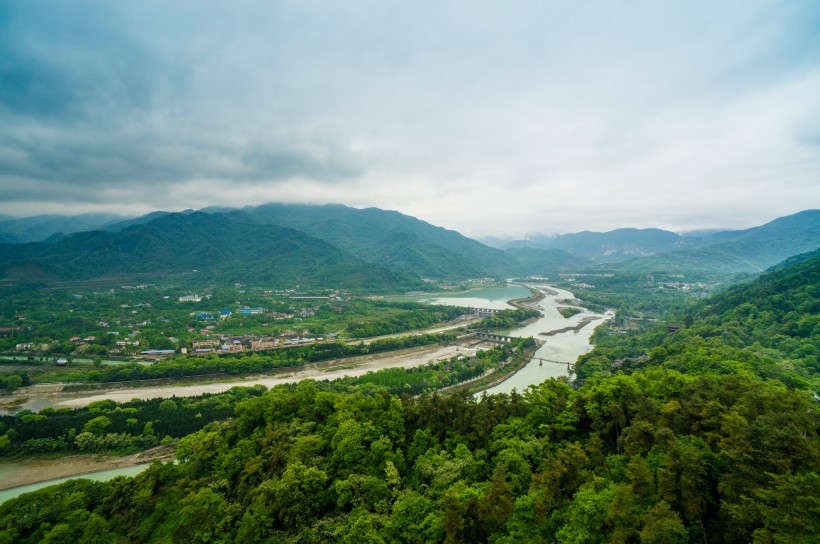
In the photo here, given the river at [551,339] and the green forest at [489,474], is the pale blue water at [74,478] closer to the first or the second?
the green forest at [489,474]

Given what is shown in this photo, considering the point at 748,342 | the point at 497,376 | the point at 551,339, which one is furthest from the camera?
the point at 551,339

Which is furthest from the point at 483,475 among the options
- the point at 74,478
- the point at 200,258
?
the point at 200,258

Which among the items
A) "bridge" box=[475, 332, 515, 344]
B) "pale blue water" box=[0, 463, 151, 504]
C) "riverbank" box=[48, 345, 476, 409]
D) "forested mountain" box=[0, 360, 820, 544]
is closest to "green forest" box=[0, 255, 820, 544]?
"forested mountain" box=[0, 360, 820, 544]

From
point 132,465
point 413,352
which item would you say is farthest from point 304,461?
point 413,352

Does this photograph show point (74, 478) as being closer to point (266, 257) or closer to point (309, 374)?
point (309, 374)

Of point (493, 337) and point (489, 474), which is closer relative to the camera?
point (489, 474)

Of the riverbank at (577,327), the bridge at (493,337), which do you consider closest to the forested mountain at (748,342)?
the riverbank at (577,327)
